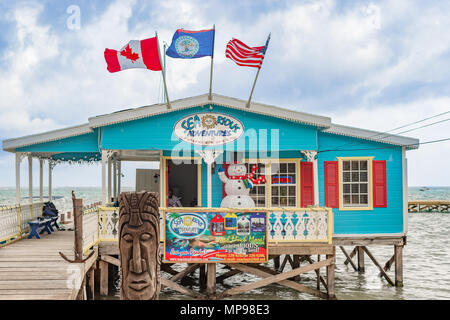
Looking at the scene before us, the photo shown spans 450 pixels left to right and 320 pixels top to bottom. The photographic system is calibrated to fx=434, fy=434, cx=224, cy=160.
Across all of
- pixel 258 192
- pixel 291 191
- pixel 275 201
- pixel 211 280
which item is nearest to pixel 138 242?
pixel 211 280

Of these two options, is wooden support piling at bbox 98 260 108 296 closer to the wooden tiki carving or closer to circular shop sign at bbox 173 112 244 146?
circular shop sign at bbox 173 112 244 146

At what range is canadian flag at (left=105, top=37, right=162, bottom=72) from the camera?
38.9ft

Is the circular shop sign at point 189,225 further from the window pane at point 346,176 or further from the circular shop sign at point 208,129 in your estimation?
the window pane at point 346,176

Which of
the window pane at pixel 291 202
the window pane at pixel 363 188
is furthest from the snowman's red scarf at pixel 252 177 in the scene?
the window pane at pixel 363 188

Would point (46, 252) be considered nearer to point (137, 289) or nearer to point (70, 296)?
point (70, 296)

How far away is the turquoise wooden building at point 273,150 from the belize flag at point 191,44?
4.96ft

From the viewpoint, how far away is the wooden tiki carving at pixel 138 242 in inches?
204

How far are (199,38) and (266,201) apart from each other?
5.53m

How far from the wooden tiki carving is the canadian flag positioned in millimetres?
7436

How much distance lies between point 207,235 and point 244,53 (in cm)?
515

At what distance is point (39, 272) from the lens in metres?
9.55

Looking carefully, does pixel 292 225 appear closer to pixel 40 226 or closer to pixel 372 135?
pixel 372 135

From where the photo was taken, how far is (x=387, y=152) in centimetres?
1393
